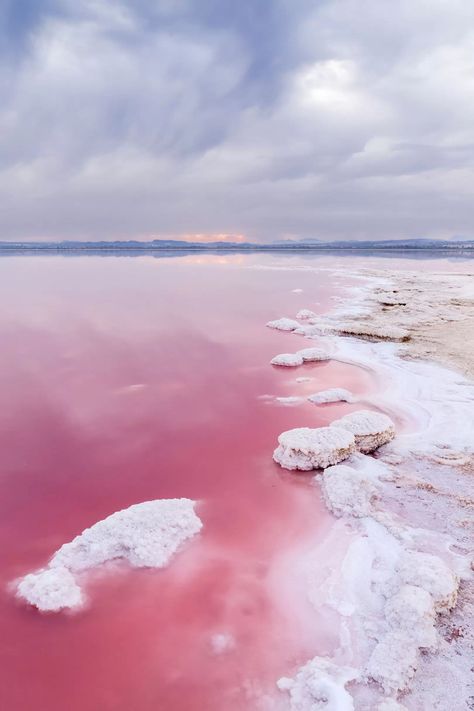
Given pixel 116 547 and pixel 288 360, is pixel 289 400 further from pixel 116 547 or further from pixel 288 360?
pixel 116 547

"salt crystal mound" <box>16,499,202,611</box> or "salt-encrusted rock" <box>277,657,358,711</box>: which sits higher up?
"salt crystal mound" <box>16,499,202,611</box>

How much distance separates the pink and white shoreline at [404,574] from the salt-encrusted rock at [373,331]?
3582 mm

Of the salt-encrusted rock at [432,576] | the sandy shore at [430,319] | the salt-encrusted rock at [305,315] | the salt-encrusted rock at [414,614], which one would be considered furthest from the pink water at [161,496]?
the salt-encrusted rock at [305,315]

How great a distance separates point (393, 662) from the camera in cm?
229

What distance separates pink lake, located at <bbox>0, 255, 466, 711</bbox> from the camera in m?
2.35

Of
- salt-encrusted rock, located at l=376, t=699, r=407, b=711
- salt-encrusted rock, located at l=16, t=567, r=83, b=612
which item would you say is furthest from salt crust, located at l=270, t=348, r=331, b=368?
salt-encrusted rock, located at l=376, t=699, r=407, b=711

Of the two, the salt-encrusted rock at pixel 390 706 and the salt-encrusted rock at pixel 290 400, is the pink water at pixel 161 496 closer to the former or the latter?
the salt-encrusted rock at pixel 290 400

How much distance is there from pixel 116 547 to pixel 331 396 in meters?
3.91

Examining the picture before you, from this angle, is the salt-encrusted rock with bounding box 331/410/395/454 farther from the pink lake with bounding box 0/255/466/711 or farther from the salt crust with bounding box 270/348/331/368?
Answer: the salt crust with bounding box 270/348/331/368

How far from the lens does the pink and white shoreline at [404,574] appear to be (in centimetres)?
221

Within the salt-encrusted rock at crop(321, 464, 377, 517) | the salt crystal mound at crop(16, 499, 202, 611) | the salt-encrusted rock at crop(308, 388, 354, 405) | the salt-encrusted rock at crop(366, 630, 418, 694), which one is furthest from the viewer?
the salt-encrusted rock at crop(308, 388, 354, 405)

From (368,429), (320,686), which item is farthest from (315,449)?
(320,686)

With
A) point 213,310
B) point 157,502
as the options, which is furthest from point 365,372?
point 213,310

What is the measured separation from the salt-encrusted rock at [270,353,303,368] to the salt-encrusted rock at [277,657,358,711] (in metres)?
5.87
